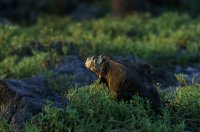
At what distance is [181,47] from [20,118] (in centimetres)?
573

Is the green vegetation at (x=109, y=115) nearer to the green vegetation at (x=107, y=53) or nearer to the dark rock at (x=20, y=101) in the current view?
the green vegetation at (x=107, y=53)

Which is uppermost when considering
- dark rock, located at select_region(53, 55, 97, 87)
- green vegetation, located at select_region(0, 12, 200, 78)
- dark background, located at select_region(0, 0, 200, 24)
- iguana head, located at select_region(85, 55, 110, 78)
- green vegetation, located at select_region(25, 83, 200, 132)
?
dark background, located at select_region(0, 0, 200, 24)

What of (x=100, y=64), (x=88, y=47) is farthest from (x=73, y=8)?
(x=100, y=64)

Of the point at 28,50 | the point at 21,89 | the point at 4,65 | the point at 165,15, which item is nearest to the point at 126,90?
the point at 21,89

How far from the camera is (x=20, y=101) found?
5180mm

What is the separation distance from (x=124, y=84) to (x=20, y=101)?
2.96 feet

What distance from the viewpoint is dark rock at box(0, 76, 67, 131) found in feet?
16.6

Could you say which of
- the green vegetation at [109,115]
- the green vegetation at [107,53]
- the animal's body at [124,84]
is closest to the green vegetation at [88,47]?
the green vegetation at [107,53]

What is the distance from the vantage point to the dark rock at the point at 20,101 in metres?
5.06

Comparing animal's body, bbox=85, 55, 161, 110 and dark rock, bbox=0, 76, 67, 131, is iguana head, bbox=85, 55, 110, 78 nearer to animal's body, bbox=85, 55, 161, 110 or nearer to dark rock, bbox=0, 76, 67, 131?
animal's body, bbox=85, 55, 161, 110

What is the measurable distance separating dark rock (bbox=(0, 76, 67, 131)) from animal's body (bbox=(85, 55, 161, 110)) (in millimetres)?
446

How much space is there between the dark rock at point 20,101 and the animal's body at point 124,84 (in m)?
0.45

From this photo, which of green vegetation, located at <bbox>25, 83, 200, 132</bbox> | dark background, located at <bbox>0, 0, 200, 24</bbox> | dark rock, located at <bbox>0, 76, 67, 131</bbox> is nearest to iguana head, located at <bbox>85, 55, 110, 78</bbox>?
green vegetation, located at <bbox>25, 83, 200, 132</bbox>

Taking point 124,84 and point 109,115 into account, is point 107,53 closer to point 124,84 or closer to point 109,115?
point 124,84
